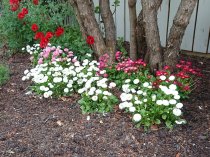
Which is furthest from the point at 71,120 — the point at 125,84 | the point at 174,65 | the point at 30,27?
the point at 30,27

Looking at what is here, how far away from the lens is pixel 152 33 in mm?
3469

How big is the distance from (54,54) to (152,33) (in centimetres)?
121

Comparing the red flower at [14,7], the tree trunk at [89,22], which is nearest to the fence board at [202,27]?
the tree trunk at [89,22]

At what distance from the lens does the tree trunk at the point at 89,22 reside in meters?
3.76

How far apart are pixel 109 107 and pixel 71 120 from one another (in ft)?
1.26

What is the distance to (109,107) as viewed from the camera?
311 centimetres

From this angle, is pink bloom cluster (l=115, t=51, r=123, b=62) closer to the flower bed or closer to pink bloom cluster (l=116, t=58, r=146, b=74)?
the flower bed

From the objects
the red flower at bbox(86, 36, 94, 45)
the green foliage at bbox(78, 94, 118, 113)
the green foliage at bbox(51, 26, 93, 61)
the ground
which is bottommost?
the ground

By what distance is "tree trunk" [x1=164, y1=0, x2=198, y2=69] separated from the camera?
3.21 meters

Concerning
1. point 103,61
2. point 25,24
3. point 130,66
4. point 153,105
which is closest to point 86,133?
point 153,105

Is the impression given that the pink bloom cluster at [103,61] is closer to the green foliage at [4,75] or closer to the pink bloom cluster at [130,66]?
the pink bloom cluster at [130,66]

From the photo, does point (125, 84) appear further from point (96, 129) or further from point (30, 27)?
point (30, 27)

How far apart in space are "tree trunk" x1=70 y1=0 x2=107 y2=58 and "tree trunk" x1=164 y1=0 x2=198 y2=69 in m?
0.85

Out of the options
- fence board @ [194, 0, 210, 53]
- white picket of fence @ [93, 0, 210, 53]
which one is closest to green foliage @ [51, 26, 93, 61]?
white picket of fence @ [93, 0, 210, 53]
